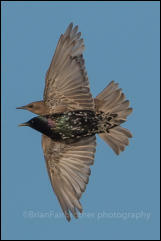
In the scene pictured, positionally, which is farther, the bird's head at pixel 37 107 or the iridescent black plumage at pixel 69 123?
the bird's head at pixel 37 107

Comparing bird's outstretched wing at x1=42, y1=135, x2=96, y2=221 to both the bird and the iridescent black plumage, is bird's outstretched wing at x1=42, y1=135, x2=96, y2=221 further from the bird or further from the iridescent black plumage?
the iridescent black plumage

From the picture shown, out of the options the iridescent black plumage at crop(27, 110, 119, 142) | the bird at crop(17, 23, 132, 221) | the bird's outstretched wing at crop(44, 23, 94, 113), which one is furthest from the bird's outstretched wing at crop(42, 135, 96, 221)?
the bird's outstretched wing at crop(44, 23, 94, 113)

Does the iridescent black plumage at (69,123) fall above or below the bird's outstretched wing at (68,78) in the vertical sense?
below

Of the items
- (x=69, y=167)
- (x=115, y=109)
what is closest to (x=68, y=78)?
(x=115, y=109)

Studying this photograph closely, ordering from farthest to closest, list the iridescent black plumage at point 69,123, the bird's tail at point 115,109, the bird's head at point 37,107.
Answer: the bird's tail at point 115,109 → the bird's head at point 37,107 → the iridescent black plumage at point 69,123

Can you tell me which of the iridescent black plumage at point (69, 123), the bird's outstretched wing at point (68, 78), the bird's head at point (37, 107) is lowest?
the iridescent black plumage at point (69, 123)

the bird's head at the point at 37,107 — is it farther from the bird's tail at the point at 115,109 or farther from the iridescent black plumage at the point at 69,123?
the bird's tail at the point at 115,109

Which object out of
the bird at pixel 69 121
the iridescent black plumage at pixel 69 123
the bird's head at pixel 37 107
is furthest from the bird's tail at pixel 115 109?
the bird's head at pixel 37 107

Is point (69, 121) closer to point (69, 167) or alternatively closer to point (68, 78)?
point (68, 78)
